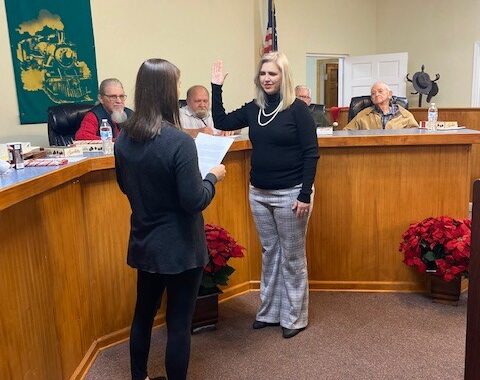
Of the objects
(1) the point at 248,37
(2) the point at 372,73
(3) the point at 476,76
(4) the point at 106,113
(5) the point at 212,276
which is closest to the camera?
(5) the point at 212,276

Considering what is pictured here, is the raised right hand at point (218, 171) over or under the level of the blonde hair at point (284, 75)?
under

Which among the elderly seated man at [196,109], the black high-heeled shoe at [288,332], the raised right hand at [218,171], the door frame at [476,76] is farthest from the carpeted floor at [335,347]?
the door frame at [476,76]

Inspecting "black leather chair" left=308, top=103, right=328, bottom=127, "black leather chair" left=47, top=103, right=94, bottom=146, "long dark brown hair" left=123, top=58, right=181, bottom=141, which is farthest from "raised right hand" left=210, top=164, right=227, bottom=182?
"black leather chair" left=308, top=103, right=328, bottom=127

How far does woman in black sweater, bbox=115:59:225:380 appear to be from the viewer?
1460 millimetres

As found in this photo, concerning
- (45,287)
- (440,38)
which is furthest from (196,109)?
(440,38)

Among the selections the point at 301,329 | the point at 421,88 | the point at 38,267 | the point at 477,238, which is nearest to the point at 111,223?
the point at 38,267

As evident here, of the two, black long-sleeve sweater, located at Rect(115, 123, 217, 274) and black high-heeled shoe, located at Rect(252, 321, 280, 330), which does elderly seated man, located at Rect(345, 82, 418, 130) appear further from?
black long-sleeve sweater, located at Rect(115, 123, 217, 274)

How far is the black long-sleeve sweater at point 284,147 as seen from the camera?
2150 millimetres

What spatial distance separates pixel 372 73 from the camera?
24.6ft

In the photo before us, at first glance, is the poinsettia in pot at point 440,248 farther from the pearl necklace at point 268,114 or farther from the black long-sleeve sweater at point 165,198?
the black long-sleeve sweater at point 165,198

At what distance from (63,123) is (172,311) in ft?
6.96

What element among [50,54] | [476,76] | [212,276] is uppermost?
[50,54]

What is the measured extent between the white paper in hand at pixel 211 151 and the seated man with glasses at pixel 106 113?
136 cm

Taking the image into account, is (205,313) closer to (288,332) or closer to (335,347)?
(288,332)
